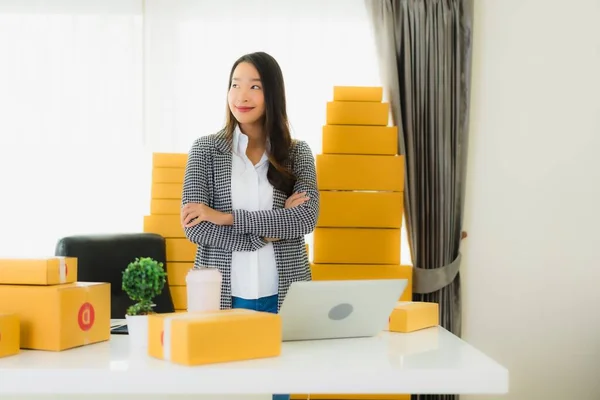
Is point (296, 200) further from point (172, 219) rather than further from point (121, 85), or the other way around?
point (121, 85)

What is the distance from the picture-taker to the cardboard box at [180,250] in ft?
10.2

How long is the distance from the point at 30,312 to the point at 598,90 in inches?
117

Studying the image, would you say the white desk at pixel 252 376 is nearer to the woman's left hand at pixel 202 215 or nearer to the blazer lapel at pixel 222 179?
the woman's left hand at pixel 202 215

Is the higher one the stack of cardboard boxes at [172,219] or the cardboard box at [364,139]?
the cardboard box at [364,139]

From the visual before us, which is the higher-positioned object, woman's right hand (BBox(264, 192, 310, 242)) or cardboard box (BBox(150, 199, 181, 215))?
woman's right hand (BBox(264, 192, 310, 242))

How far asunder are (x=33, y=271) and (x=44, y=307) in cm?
9

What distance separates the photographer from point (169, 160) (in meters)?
3.19

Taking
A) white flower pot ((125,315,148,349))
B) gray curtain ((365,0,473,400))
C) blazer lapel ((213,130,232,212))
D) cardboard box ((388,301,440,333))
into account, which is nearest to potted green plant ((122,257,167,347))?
white flower pot ((125,315,148,349))

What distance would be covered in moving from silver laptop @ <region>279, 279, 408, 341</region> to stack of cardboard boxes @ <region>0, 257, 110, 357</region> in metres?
0.43

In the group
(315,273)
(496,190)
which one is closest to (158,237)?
(315,273)

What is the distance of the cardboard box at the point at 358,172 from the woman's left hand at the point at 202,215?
863 millimetres

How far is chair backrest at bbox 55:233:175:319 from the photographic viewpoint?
267 centimetres

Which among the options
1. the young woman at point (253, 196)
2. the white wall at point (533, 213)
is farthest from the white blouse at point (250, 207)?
the white wall at point (533, 213)

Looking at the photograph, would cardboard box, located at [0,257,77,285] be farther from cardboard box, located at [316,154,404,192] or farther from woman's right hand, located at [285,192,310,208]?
cardboard box, located at [316,154,404,192]
